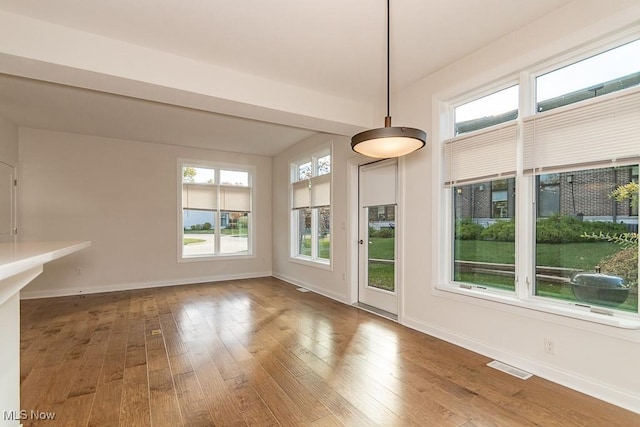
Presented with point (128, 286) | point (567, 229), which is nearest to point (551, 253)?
point (567, 229)

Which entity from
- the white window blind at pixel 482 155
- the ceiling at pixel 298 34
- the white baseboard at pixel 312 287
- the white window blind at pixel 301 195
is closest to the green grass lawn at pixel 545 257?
the white window blind at pixel 482 155

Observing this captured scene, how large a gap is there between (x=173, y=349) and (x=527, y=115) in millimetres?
4020

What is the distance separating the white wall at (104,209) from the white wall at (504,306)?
4.66 meters

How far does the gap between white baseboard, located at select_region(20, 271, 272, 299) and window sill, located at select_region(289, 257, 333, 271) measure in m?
1.34

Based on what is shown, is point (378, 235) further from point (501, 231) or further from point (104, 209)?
point (104, 209)

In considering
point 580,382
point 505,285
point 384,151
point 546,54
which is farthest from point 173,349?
point 546,54

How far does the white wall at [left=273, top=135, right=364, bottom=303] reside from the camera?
5.13 m

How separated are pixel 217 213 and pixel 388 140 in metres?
5.31

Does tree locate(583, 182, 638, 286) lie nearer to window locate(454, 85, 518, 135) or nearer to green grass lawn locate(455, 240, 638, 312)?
green grass lawn locate(455, 240, 638, 312)

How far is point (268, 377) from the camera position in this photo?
264 cm

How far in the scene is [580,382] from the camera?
237cm

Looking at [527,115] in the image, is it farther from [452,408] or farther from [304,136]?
[304,136]

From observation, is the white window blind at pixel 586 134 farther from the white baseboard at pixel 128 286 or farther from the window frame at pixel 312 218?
the white baseboard at pixel 128 286

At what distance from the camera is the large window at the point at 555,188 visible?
2283 mm
